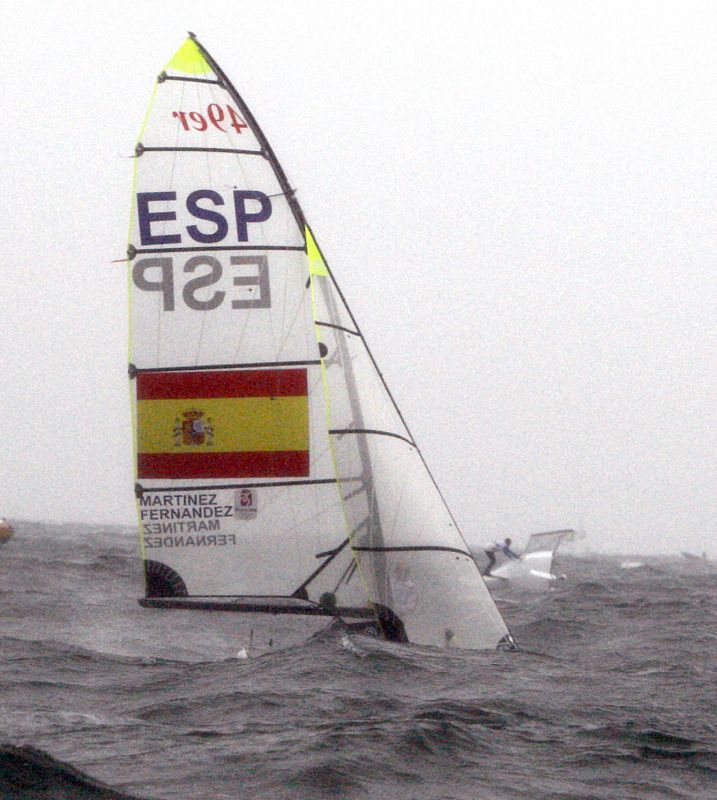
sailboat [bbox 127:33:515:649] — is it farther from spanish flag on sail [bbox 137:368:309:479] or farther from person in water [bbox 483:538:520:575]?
person in water [bbox 483:538:520:575]

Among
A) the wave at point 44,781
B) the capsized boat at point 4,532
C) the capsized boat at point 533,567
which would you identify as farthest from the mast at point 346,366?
the capsized boat at point 4,532

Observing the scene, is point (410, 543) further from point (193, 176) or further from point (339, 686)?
point (193, 176)

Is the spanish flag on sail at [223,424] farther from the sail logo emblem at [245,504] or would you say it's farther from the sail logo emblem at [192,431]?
the sail logo emblem at [245,504]

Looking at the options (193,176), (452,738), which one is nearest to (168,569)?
(193,176)

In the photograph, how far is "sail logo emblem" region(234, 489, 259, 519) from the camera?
37.6 feet

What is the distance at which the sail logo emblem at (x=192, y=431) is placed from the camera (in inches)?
449

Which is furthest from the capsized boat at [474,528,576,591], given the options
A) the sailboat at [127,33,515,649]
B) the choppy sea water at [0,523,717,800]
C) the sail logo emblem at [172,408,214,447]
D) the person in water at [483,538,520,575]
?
the sail logo emblem at [172,408,214,447]

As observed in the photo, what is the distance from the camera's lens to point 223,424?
449 inches

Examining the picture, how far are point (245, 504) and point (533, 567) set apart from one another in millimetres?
15747

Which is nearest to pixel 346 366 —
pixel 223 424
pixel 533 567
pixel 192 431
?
pixel 223 424

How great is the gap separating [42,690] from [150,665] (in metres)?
1.98

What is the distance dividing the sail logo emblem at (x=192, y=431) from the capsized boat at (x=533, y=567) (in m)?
15.1

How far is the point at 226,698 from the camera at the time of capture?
335 inches

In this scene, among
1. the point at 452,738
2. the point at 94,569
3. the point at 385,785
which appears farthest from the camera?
the point at 94,569
